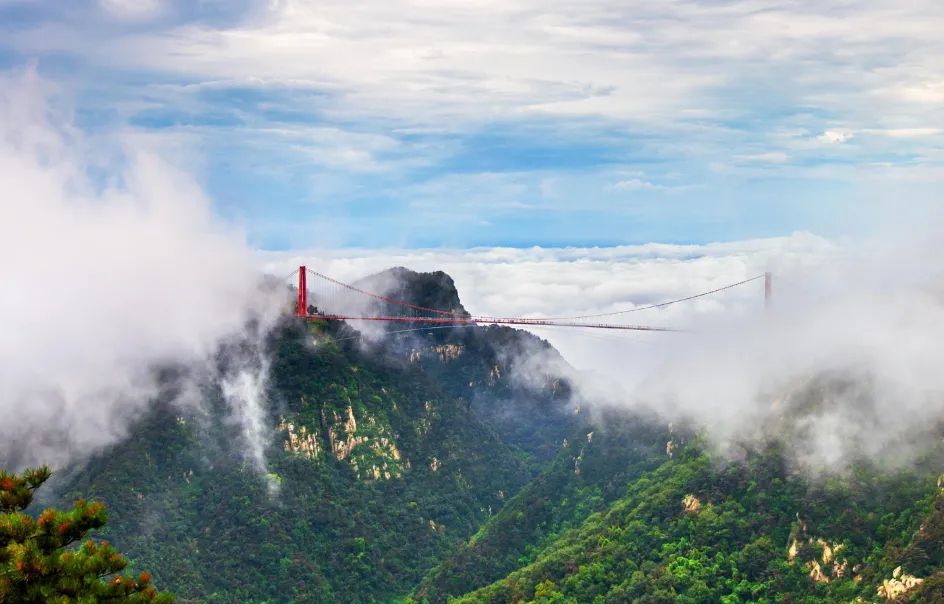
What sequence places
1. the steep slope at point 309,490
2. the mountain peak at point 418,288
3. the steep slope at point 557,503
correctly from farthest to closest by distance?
the mountain peak at point 418,288 < the steep slope at point 557,503 < the steep slope at point 309,490

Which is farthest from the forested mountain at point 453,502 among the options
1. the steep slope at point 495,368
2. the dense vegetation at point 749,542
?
the steep slope at point 495,368

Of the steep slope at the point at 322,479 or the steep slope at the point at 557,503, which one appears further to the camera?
the steep slope at the point at 557,503

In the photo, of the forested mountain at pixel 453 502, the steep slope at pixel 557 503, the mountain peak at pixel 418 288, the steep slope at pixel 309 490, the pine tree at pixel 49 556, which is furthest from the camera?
the mountain peak at pixel 418 288

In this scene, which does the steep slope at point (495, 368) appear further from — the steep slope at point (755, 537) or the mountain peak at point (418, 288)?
the steep slope at point (755, 537)


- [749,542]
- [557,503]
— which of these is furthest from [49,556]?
[557,503]

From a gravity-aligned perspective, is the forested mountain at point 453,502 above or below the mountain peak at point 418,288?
below

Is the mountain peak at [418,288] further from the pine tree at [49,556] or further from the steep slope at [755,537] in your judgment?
the pine tree at [49,556]

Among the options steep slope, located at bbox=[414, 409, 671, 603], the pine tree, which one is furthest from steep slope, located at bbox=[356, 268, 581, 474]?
the pine tree

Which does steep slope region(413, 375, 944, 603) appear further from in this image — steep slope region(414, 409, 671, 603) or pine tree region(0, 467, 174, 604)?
pine tree region(0, 467, 174, 604)
